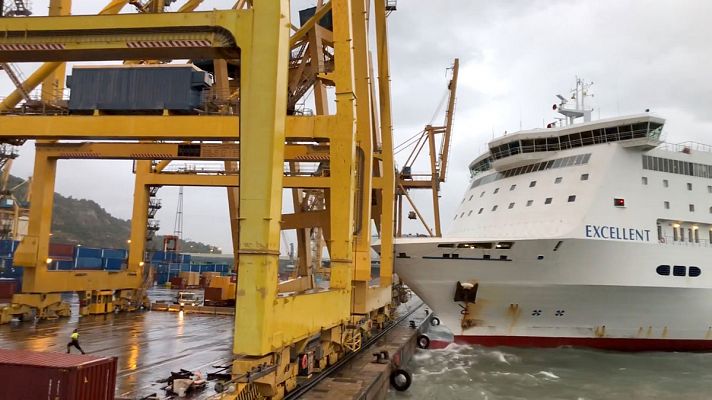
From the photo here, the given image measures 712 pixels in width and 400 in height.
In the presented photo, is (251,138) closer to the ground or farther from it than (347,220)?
farther from it

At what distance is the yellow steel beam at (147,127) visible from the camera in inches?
488

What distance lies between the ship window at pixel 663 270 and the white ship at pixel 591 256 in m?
0.04

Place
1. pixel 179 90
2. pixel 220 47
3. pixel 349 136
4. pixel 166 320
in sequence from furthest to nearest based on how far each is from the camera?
1. pixel 166 320
2. pixel 179 90
3. pixel 349 136
4. pixel 220 47

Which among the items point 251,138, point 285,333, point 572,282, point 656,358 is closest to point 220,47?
point 251,138

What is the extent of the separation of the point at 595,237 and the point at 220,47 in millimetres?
14483

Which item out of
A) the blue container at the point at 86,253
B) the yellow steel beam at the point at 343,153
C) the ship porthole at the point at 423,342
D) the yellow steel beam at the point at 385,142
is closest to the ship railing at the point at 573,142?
the yellow steel beam at the point at 385,142

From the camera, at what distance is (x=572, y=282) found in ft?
57.5

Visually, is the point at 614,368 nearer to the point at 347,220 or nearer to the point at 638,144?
the point at 638,144

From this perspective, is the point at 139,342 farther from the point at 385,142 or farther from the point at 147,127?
the point at 385,142


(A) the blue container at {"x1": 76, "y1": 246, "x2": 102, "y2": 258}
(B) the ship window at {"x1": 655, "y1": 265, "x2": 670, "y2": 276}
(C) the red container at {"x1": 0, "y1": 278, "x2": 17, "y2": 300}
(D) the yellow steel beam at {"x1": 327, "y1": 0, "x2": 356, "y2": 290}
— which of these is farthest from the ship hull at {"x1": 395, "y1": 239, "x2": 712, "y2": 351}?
(A) the blue container at {"x1": 76, "y1": 246, "x2": 102, "y2": 258}

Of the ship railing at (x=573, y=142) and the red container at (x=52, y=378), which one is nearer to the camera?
the red container at (x=52, y=378)

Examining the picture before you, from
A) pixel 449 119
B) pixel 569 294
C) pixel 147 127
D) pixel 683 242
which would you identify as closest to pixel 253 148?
pixel 147 127

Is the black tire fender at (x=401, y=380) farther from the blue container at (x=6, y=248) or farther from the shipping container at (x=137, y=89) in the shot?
the blue container at (x=6, y=248)

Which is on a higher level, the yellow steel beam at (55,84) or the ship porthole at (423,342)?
the yellow steel beam at (55,84)
